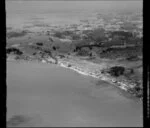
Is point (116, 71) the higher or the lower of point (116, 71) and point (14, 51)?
the lower

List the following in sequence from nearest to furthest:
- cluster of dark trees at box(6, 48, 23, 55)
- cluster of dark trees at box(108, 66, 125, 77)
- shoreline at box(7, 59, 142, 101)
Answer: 1. shoreline at box(7, 59, 142, 101)
2. cluster of dark trees at box(108, 66, 125, 77)
3. cluster of dark trees at box(6, 48, 23, 55)

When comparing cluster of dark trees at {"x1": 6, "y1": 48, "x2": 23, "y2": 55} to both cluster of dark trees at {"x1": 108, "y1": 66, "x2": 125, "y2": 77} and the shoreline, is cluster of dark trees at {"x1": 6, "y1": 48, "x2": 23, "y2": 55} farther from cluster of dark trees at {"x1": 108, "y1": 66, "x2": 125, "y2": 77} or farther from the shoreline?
cluster of dark trees at {"x1": 108, "y1": 66, "x2": 125, "y2": 77}

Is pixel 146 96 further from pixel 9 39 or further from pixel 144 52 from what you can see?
pixel 9 39

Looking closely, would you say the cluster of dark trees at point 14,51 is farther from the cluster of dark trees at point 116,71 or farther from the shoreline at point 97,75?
the cluster of dark trees at point 116,71

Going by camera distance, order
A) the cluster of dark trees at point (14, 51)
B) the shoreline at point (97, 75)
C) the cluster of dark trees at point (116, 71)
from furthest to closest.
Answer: the cluster of dark trees at point (14, 51)
the cluster of dark trees at point (116, 71)
the shoreline at point (97, 75)

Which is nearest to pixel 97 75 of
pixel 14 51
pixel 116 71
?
pixel 116 71

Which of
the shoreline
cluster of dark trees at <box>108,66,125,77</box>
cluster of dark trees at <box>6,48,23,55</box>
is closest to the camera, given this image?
the shoreline

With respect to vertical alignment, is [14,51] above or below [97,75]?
above

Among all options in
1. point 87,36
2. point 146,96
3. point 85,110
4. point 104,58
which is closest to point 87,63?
point 104,58

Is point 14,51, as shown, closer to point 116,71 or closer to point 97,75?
point 97,75

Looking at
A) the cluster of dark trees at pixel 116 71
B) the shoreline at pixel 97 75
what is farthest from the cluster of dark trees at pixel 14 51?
the cluster of dark trees at pixel 116 71

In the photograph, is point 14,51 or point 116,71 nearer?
point 116,71

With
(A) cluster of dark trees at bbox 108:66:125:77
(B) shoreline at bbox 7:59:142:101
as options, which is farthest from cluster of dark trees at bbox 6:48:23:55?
(A) cluster of dark trees at bbox 108:66:125:77
